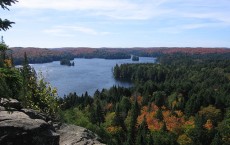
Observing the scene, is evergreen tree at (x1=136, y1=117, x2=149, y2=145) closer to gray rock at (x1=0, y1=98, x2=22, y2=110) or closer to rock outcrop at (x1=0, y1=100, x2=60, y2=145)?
gray rock at (x1=0, y1=98, x2=22, y2=110)

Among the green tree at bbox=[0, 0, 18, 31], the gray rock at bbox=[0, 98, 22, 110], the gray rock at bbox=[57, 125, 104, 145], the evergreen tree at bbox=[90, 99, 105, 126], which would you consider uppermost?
the green tree at bbox=[0, 0, 18, 31]

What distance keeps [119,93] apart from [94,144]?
119 metres

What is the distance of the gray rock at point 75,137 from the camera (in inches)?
908

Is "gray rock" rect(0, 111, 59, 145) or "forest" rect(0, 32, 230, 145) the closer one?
"gray rock" rect(0, 111, 59, 145)

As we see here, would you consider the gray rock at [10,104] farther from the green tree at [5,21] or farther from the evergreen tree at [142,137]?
the evergreen tree at [142,137]

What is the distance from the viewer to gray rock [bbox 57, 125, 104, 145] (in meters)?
23.1

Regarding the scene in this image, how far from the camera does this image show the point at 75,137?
2353 cm

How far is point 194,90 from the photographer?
14800cm

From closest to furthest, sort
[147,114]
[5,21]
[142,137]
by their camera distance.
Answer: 1. [5,21]
2. [142,137]
3. [147,114]

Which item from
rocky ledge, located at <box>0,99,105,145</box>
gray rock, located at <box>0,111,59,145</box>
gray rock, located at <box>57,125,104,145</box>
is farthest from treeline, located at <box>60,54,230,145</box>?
gray rock, located at <box>0,111,59,145</box>

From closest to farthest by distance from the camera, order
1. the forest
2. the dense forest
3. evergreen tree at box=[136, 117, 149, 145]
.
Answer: the dense forest → the forest → evergreen tree at box=[136, 117, 149, 145]

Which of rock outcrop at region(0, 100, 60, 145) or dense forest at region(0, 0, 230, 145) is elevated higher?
rock outcrop at region(0, 100, 60, 145)

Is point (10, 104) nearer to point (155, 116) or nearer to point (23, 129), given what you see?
point (23, 129)

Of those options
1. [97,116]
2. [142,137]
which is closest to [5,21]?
[142,137]
